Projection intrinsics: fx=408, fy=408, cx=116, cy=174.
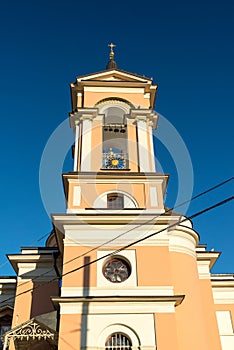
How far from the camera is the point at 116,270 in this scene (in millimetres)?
13891

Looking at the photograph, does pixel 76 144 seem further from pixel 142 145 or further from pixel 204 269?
pixel 204 269

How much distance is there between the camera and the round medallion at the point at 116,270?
13.7 m

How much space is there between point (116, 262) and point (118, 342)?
265 cm

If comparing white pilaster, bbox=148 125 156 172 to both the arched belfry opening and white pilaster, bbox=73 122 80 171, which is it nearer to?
the arched belfry opening

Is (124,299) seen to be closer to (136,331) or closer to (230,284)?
(136,331)

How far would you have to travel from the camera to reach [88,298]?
42.2 feet

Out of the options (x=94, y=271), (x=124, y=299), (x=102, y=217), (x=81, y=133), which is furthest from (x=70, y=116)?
(x=124, y=299)

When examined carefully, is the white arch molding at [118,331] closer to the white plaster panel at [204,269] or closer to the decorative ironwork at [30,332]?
the decorative ironwork at [30,332]

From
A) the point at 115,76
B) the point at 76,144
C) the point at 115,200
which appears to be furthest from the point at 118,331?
the point at 115,76

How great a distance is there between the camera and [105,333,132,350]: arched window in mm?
12367

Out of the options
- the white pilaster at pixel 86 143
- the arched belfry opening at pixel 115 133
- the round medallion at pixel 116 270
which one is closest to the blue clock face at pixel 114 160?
the arched belfry opening at pixel 115 133

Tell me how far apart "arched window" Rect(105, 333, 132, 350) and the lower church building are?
0.03 metres

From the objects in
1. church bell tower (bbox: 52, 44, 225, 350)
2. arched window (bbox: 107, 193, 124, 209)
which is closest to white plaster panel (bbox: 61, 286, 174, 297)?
church bell tower (bbox: 52, 44, 225, 350)

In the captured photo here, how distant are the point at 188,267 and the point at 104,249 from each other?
12.3 feet
